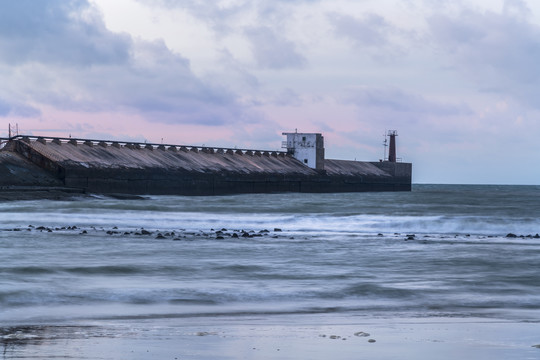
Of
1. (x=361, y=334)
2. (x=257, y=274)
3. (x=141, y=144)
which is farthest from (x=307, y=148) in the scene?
(x=361, y=334)

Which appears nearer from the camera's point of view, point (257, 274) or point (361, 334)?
point (361, 334)

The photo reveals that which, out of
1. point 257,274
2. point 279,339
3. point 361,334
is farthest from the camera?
point 257,274

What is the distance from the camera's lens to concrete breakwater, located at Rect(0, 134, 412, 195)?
2037 inches

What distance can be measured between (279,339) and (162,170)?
5276 centimetres

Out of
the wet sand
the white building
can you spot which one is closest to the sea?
the wet sand

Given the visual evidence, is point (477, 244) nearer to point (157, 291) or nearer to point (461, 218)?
point (461, 218)

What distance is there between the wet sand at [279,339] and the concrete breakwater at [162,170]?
124 feet

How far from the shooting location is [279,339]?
863 centimetres

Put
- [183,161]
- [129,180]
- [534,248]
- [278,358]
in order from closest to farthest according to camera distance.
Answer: [278,358] < [534,248] < [129,180] < [183,161]

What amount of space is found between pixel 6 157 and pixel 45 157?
91.9 inches

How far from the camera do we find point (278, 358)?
769 cm

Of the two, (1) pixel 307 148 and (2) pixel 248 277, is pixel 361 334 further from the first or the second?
(1) pixel 307 148

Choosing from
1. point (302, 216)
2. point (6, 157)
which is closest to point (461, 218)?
point (302, 216)

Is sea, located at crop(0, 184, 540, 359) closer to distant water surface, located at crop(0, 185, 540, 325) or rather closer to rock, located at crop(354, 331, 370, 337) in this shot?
distant water surface, located at crop(0, 185, 540, 325)
